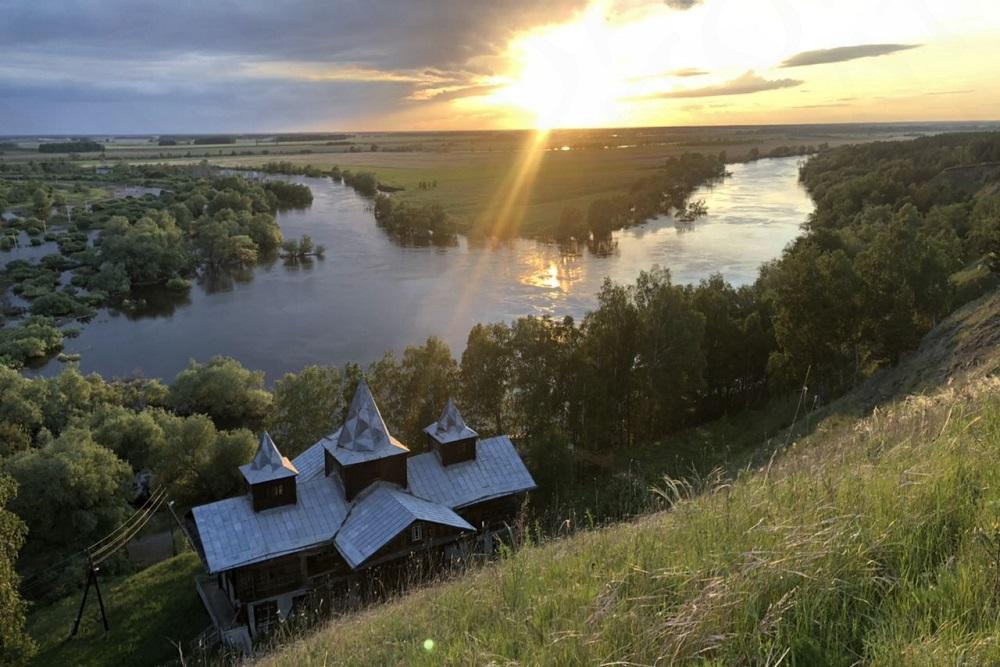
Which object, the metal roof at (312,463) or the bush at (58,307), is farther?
the bush at (58,307)

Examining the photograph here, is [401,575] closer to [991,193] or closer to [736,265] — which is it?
[736,265]

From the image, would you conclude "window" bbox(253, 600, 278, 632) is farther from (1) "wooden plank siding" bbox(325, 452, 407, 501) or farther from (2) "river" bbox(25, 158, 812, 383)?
(2) "river" bbox(25, 158, 812, 383)

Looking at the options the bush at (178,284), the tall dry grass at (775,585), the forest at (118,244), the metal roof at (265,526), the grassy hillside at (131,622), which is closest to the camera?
the tall dry grass at (775,585)

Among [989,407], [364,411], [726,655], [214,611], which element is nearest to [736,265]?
[364,411]

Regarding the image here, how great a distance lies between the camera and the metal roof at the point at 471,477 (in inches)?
752

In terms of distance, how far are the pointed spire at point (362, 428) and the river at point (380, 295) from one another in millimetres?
18391

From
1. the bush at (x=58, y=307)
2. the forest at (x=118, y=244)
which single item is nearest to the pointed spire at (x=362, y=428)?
the forest at (x=118, y=244)

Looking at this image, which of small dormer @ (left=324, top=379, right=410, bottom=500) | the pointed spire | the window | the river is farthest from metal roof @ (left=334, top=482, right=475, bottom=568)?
the river

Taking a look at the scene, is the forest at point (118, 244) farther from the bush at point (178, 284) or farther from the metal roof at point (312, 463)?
the metal roof at point (312, 463)

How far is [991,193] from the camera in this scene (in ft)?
172

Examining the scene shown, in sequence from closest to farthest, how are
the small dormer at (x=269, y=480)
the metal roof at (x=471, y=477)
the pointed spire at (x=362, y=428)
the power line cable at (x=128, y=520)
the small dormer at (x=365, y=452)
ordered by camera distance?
1. the small dormer at (x=269, y=480)
2. the small dormer at (x=365, y=452)
3. the pointed spire at (x=362, y=428)
4. the metal roof at (x=471, y=477)
5. the power line cable at (x=128, y=520)

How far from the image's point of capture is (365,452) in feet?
A: 59.7

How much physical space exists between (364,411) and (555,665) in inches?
594

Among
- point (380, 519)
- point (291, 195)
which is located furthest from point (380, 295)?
point (291, 195)
